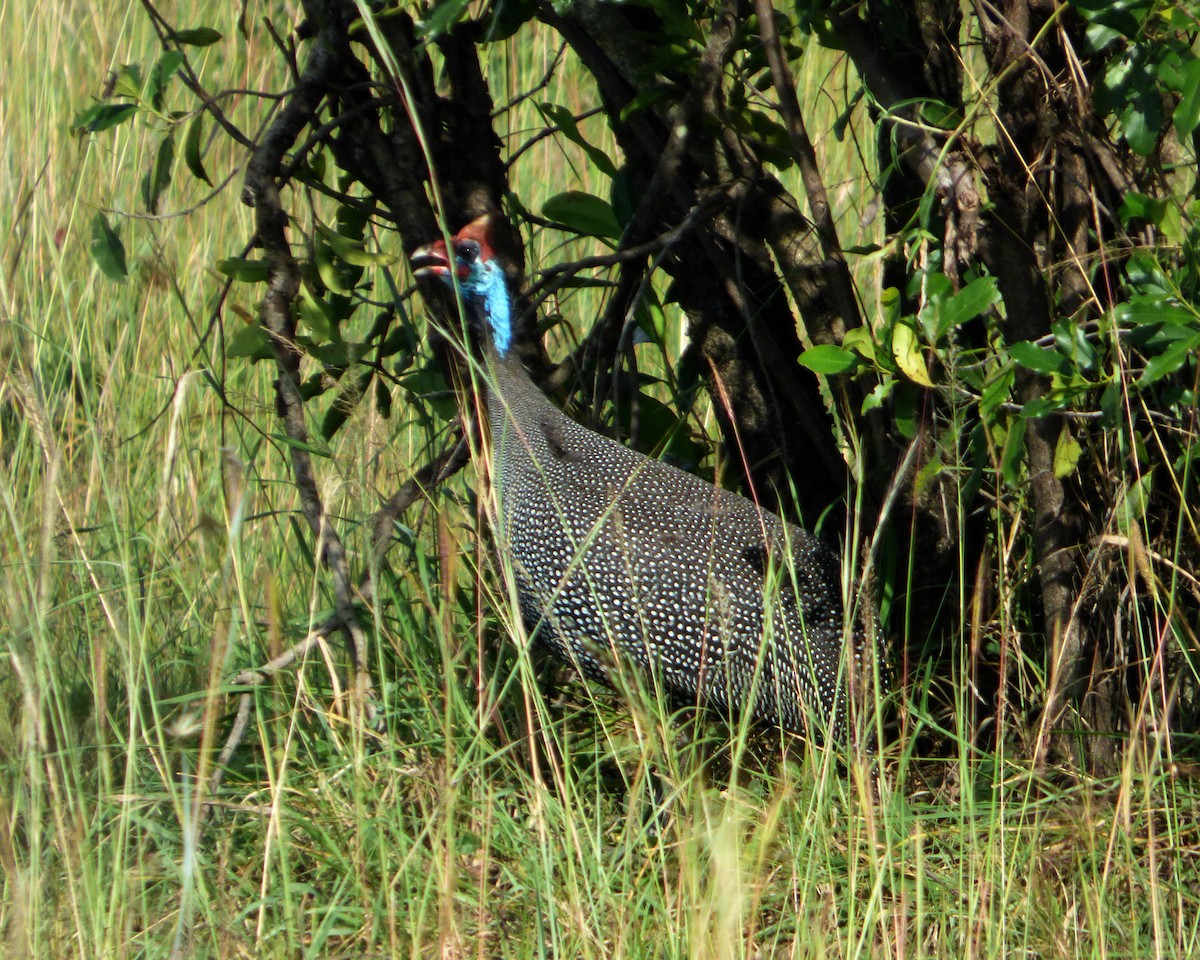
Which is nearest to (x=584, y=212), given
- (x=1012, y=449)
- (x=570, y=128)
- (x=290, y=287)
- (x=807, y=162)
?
(x=570, y=128)

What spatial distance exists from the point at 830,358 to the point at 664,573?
0.67 metres

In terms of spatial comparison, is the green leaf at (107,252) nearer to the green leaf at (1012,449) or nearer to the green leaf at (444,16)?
the green leaf at (444,16)

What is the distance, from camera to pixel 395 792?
2.42 meters

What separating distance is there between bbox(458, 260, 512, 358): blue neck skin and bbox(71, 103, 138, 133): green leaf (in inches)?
30.3

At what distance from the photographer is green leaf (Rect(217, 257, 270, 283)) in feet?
8.84

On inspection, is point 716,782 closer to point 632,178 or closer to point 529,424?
point 529,424

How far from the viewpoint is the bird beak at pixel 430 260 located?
291cm

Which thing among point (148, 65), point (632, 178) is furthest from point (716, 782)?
point (148, 65)

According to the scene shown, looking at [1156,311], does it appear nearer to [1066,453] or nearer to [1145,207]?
[1145,207]

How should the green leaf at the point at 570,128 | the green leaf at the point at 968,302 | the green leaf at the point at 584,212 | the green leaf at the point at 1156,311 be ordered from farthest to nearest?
the green leaf at the point at 584,212
the green leaf at the point at 570,128
the green leaf at the point at 968,302
the green leaf at the point at 1156,311

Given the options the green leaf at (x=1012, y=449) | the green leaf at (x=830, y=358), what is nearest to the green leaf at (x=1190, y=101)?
the green leaf at (x=1012, y=449)

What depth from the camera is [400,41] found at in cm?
277

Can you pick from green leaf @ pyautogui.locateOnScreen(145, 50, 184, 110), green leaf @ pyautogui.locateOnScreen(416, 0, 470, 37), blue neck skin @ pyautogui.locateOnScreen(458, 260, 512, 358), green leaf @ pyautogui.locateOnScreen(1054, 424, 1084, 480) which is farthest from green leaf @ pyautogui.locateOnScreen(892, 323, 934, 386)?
green leaf @ pyautogui.locateOnScreen(145, 50, 184, 110)

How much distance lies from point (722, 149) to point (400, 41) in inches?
25.8
